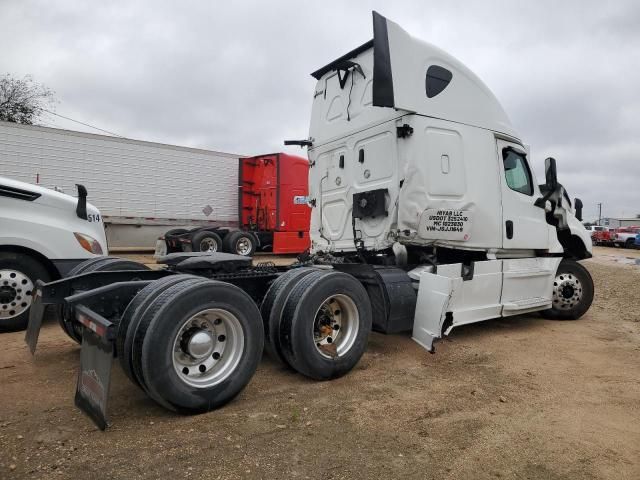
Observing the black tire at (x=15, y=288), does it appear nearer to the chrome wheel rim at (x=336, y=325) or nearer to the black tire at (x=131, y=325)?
the black tire at (x=131, y=325)

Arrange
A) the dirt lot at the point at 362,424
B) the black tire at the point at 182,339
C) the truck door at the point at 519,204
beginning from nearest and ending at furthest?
the dirt lot at the point at 362,424
the black tire at the point at 182,339
the truck door at the point at 519,204

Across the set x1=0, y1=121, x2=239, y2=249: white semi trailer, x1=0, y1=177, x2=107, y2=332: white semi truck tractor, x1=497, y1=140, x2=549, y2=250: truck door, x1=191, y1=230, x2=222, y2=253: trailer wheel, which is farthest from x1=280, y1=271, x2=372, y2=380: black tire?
x1=0, y1=121, x2=239, y2=249: white semi trailer

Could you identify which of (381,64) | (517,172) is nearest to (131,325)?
(381,64)

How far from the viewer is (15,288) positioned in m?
5.20

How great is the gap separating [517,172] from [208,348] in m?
4.95

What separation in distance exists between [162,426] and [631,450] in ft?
9.77

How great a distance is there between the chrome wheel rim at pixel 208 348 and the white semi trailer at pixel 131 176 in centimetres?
1107

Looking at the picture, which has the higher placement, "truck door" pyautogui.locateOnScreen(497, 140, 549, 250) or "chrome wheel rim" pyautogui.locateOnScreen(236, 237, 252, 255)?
"truck door" pyautogui.locateOnScreen(497, 140, 549, 250)

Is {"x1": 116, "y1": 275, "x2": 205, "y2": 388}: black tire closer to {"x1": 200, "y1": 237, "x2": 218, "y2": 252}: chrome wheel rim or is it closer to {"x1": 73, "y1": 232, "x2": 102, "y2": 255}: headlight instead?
{"x1": 73, "y1": 232, "x2": 102, "y2": 255}: headlight

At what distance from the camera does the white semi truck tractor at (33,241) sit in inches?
204

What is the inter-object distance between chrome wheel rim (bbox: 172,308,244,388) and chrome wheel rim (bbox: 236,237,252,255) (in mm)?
10380

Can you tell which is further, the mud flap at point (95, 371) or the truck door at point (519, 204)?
the truck door at point (519, 204)

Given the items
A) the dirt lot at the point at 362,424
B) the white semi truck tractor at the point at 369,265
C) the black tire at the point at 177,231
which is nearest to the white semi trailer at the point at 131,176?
the black tire at the point at 177,231

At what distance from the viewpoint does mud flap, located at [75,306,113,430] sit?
272 cm
